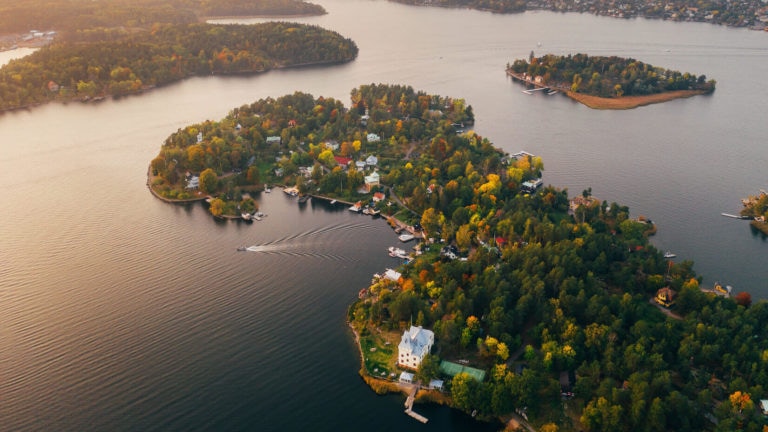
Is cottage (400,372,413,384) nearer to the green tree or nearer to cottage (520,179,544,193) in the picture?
cottage (520,179,544,193)

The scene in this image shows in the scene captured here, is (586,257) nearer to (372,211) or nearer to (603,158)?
(372,211)

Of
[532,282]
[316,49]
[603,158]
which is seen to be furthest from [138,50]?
[532,282]

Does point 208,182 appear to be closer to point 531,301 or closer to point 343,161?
point 343,161

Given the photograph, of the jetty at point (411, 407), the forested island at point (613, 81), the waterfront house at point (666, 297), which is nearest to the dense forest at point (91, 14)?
the forested island at point (613, 81)

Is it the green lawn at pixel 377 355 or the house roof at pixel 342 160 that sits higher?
the house roof at pixel 342 160

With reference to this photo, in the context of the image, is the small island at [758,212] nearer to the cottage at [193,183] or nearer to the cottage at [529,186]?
the cottage at [529,186]
